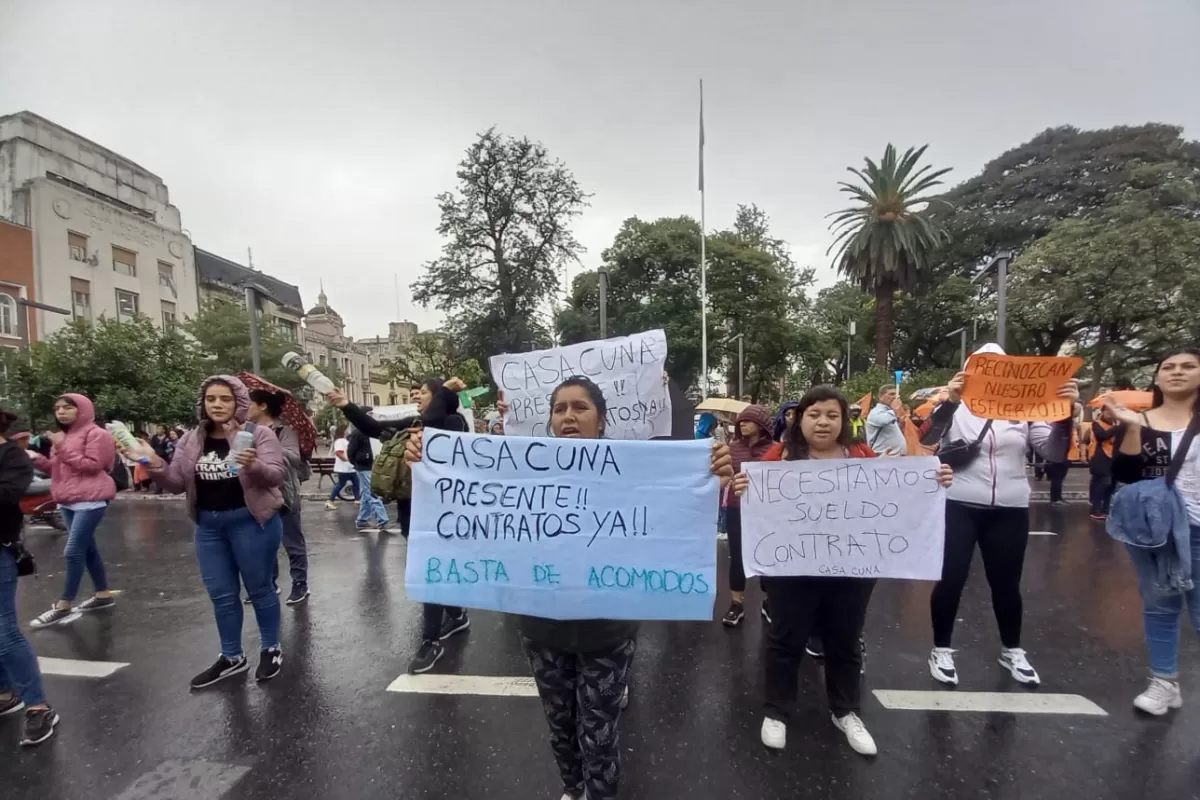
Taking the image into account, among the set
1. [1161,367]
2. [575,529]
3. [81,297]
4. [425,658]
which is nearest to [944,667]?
[1161,367]

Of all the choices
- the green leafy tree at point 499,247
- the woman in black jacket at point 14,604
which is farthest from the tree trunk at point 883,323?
the woman in black jacket at point 14,604

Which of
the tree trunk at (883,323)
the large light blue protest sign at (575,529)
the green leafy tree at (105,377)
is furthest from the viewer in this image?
the tree trunk at (883,323)

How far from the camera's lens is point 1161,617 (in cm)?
314

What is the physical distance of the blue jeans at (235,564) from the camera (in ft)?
11.3

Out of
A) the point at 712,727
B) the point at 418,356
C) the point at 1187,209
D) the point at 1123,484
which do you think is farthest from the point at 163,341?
the point at 1187,209

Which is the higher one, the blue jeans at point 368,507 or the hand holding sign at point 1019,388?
the hand holding sign at point 1019,388

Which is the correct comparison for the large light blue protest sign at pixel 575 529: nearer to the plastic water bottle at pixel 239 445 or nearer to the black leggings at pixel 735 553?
the plastic water bottle at pixel 239 445

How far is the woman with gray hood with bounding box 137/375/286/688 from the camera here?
133 inches

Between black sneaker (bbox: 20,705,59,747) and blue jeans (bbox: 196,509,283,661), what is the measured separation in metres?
0.83

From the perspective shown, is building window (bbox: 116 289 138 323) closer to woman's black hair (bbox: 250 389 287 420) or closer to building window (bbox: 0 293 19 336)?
building window (bbox: 0 293 19 336)

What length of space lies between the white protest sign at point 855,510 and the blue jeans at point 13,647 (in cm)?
383

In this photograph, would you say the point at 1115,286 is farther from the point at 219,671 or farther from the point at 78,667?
the point at 78,667

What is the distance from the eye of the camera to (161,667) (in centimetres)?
393

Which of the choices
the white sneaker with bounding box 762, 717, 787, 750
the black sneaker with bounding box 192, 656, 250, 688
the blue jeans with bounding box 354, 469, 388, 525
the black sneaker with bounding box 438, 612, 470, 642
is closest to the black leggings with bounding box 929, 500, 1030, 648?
the white sneaker with bounding box 762, 717, 787, 750
